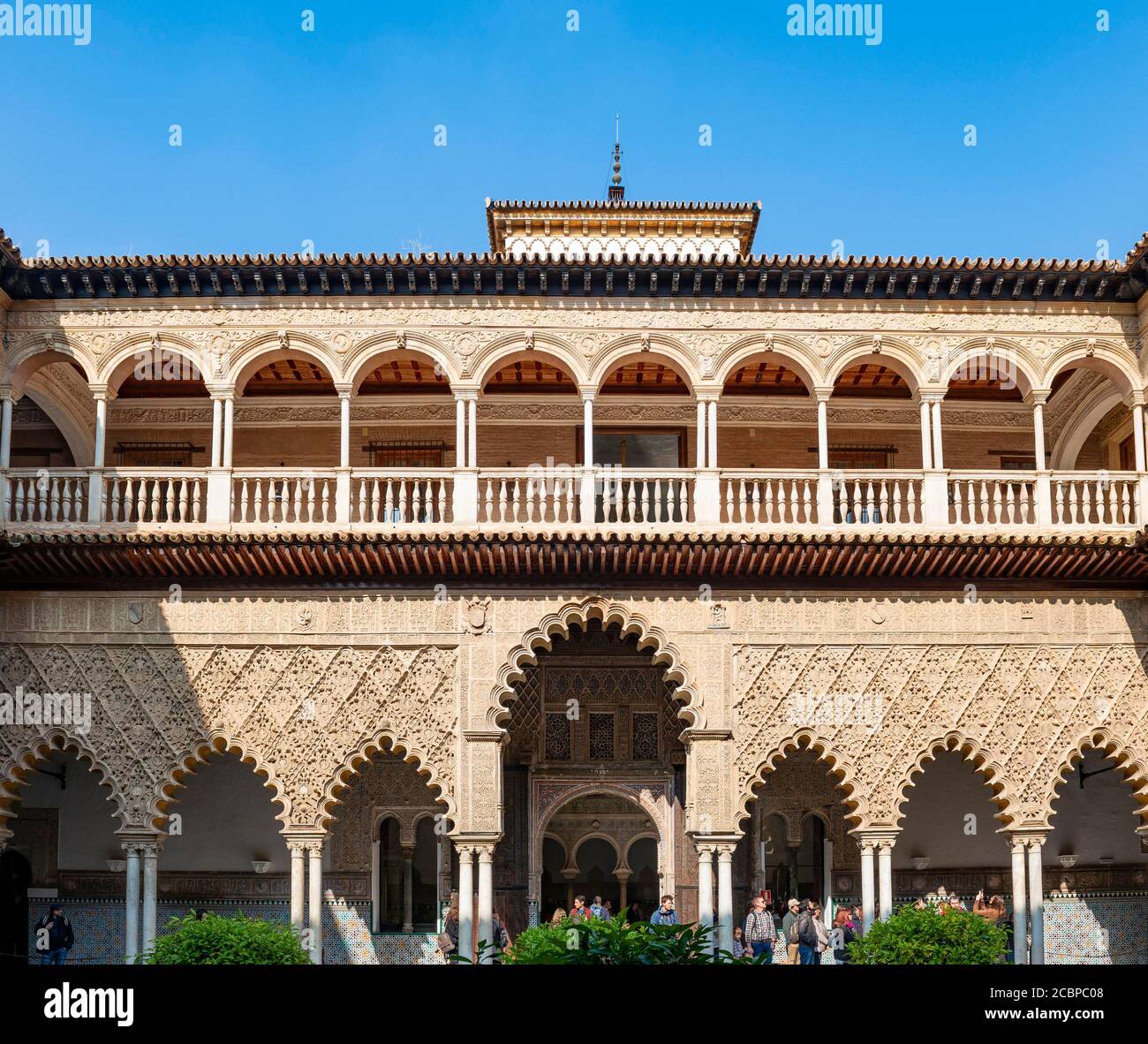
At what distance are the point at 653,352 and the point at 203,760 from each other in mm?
5754

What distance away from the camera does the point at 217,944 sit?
1033 centimetres

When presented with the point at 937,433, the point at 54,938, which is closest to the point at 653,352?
the point at 937,433

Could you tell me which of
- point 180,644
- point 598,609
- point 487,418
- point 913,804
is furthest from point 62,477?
point 913,804

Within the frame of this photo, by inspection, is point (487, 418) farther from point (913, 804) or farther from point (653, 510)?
point (913, 804)

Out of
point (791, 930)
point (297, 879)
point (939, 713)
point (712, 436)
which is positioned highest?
point (712, 436)

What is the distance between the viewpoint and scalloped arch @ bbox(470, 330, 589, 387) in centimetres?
1454

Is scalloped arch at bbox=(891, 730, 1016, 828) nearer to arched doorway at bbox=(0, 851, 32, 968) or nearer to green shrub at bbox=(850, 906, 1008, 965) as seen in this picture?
green shrub at bbox=(850, 906, 1008, 965)

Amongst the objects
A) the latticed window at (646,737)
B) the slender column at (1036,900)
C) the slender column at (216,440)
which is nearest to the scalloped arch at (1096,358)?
the slender column at (1036,900)

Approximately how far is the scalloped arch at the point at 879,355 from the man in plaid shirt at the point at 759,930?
506 centimetres

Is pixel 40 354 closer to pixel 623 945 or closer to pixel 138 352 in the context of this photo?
pixel 138 352

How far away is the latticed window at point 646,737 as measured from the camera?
16.0 metres

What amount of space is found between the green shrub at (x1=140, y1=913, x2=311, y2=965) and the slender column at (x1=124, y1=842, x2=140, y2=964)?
3.13 m

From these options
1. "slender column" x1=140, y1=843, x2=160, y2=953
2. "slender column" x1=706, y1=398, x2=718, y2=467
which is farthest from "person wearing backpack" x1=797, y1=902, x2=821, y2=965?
"slender column" x1=140, y1=843, x2=160, y2=953

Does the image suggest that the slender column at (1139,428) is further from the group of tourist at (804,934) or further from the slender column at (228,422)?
the slender column at (228,422)
